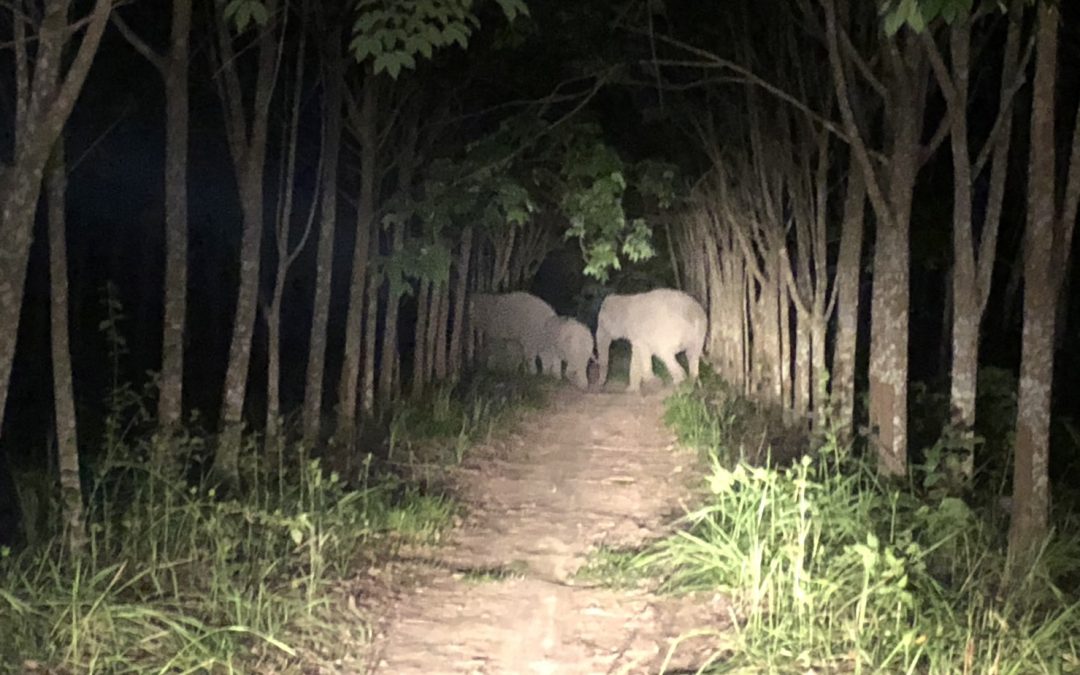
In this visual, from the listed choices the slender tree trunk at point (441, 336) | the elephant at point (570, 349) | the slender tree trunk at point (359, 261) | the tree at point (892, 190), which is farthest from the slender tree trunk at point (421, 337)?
the tree at point (892, 190)

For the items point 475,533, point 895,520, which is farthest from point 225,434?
point 895,520

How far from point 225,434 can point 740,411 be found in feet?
23.3

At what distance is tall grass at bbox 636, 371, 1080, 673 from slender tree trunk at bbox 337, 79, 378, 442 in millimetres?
4990

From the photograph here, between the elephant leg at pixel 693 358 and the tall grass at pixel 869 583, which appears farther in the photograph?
the elephant leg at pixel 693 358

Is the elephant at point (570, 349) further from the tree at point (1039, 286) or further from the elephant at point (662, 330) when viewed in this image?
the tree at point (1039, 286)

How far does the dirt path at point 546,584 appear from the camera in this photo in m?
5.27

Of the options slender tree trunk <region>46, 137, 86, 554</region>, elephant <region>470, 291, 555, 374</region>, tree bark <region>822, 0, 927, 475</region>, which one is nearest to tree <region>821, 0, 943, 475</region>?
tree bark <region>822, 0, 927, 475</region>

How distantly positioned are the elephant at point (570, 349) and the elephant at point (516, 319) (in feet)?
0.88

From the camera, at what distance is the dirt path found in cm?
527

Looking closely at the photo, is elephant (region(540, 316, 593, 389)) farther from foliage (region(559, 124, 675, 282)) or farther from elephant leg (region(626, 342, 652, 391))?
foliage (region(559, 124, 675, 282))

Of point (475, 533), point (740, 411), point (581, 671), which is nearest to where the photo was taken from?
point (581, 671)

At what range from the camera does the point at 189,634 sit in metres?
4.81

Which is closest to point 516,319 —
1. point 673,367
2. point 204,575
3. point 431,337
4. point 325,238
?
point 673,367

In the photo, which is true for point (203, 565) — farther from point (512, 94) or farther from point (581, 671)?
point (512, 94)
